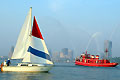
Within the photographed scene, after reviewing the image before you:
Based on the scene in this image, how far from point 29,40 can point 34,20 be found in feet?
16.7

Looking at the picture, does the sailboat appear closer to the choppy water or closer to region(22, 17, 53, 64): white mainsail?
region(22, 17, 53, 64): white mainsail

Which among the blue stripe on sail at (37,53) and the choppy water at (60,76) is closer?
the choppy water at (60,76)

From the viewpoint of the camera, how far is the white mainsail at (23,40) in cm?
5178

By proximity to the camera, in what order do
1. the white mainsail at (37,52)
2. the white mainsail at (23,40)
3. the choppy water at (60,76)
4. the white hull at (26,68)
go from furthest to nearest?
the white mainsail at (23,40) < the white mainsail at (37,52) < the white hull at (26,68) < the choppy water at (60,76)

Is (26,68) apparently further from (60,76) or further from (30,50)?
(60,76)

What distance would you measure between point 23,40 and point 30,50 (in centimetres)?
312

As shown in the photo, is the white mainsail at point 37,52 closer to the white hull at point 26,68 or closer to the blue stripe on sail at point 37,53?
the blue stripe on sail at point 37,53

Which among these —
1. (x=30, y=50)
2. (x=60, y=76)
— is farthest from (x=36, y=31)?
(x=60, y=76)

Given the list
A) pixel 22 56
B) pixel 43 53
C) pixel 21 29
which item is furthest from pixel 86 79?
pixel 21 29

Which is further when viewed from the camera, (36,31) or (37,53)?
(36,31)

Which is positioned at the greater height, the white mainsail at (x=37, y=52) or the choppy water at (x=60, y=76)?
the white mainsail at (x=37, y=52)

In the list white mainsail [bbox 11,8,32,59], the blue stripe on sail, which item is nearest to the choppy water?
the blue stripe on sail

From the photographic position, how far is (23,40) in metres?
52.2

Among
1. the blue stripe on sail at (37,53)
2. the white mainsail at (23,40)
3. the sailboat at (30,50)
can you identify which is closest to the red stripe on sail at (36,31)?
the sailboat at (30,50)
